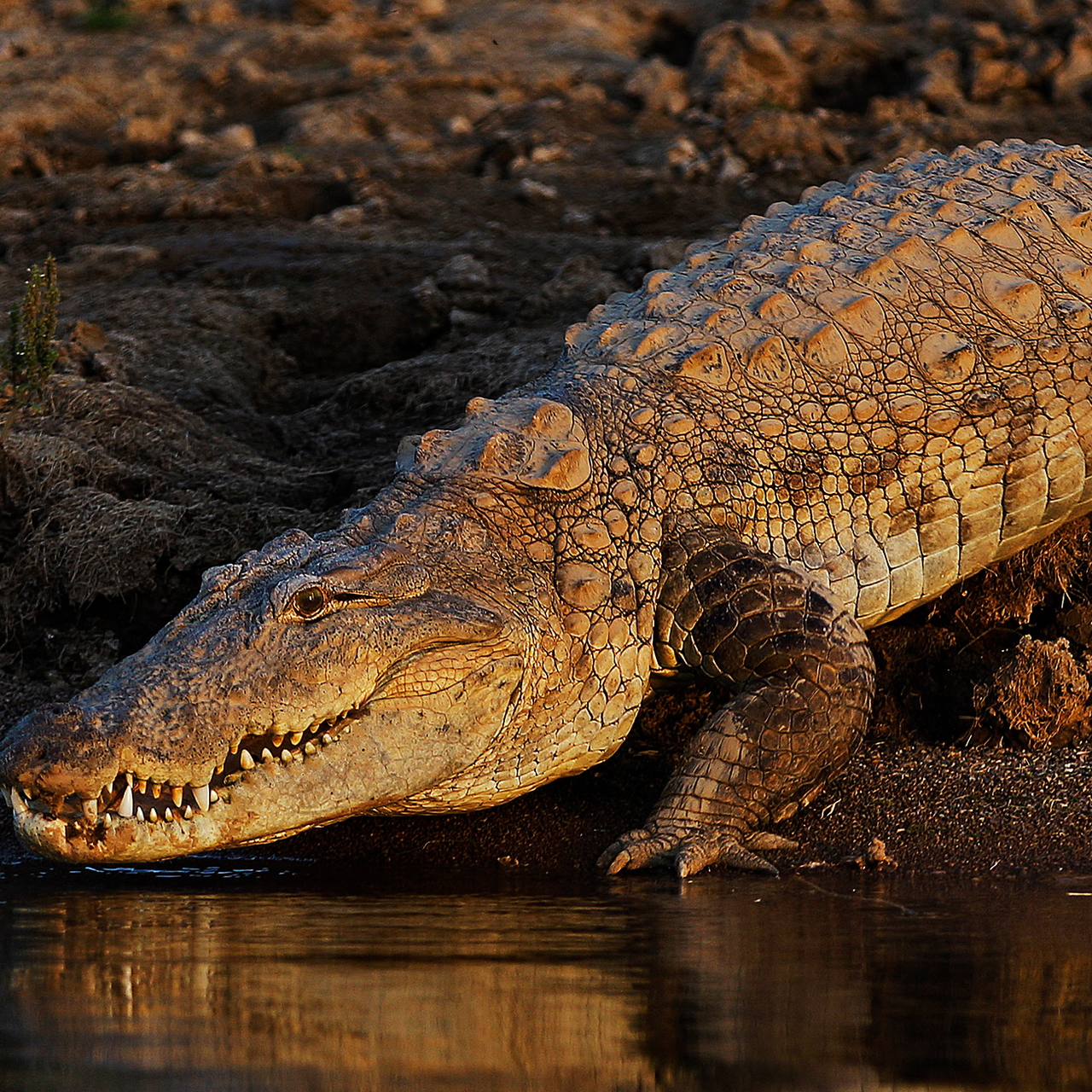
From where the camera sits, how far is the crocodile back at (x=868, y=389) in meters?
4.89

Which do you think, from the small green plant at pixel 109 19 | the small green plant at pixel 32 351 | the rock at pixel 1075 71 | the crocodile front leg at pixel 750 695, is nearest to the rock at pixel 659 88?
the rock at pixel 1075 71

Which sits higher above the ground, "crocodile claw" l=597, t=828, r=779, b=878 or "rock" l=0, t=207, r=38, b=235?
"rock" l=0, t=207, r=38, b=235

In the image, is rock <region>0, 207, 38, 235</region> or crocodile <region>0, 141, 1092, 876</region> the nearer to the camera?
crocodile <region>0, 141, 1092, 876</region>

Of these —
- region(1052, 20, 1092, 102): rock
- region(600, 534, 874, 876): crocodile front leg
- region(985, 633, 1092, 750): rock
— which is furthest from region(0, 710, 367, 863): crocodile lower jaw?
region(1052, 20, 1092, 102): rock

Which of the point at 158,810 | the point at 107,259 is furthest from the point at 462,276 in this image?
the point at 158,810

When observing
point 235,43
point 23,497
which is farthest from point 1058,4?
point 23,497

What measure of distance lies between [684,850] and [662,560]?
36.0 inches

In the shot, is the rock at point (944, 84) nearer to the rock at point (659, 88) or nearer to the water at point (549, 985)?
the rock at point (659, 88)

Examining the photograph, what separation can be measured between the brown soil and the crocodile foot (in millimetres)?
214

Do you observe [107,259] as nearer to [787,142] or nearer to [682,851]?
[787,142]

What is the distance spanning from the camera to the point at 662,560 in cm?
473

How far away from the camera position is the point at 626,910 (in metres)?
3.93

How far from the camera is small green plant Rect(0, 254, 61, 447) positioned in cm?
628

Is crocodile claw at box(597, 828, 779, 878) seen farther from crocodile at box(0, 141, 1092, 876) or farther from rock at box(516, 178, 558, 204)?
rock at box(516, 178, 558, 204)
